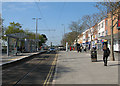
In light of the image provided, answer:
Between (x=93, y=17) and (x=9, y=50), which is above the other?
(x=93, y=17)

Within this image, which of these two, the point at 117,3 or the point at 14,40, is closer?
the point at 117,3

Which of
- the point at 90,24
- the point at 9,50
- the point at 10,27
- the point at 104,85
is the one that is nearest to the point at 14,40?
the point at 9,50

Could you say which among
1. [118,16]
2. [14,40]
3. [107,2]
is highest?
[107,2]

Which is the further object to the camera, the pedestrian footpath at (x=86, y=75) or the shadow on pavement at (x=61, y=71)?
the shadow on pavement at (x=61, y=71)

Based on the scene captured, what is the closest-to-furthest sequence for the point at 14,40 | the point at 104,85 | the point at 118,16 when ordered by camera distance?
the point at 104,85 < the point at 118,16 < the point at 14,40

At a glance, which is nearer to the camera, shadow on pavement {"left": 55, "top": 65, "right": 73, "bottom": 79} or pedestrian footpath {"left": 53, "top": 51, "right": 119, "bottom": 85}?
pedestrian footpath {"left": 53, "top": 51, "right": 119, "bottom": 85}

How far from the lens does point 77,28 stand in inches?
1898

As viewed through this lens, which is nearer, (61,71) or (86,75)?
(86,75)

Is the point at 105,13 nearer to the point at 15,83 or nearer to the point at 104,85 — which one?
the point at 104,85

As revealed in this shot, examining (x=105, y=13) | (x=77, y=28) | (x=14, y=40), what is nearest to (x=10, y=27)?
(x=77, y=28)

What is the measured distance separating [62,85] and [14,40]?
20550 mm

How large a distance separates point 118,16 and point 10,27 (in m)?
39.0

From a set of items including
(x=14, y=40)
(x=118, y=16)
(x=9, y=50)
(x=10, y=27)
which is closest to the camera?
(x=118, y=16)

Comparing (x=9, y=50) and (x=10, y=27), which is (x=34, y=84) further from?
(x=10, y=27)
